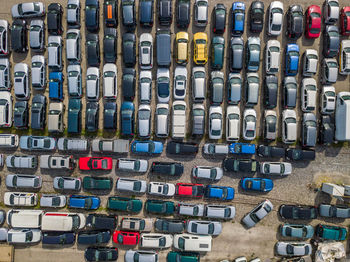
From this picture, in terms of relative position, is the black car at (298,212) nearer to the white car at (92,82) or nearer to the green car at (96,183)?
the green car at (96,183)

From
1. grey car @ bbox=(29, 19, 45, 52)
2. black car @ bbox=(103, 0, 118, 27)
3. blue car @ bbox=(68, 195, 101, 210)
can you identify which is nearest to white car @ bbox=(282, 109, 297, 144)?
black car @ bbox=(103, 0, 118, 27)

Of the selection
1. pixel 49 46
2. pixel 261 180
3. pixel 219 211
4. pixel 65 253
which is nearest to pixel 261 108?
pixel 261 180

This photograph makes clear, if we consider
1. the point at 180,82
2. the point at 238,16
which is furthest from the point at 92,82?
the point at 238,16

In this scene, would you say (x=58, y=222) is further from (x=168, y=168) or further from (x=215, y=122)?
(x=215, y=122)

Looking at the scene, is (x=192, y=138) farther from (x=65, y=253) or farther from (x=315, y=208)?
(x=65, y=253)

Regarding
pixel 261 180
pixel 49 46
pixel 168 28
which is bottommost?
pixel 261 180

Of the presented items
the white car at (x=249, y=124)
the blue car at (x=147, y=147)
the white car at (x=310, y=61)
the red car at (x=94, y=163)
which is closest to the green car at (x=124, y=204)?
the red car at (x=94, y=163)

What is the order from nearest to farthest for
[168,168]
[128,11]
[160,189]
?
[128,11]
[168,168]
[160,189]
